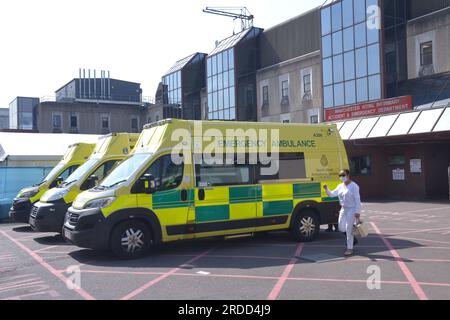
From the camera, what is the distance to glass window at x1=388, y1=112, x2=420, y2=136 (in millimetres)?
19938

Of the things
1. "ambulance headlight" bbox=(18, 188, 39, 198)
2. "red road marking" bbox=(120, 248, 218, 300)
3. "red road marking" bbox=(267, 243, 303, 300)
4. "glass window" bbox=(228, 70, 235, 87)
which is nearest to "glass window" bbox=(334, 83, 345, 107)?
"glass window" bbox=(228, 70, 235, 87)

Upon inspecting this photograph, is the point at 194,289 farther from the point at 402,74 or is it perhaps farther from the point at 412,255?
the point at 402,74

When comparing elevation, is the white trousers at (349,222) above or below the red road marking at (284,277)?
above

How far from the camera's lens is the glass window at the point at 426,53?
92.7 ft

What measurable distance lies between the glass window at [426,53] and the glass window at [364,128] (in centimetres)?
860

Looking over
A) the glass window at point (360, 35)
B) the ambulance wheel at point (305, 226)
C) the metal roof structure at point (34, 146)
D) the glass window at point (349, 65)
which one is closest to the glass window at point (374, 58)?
the glass window at point (360, 35)

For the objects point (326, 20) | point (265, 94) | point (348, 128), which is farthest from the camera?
point (265, 94)

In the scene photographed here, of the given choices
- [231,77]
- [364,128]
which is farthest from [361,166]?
[231,77]

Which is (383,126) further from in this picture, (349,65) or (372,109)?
(349,65)

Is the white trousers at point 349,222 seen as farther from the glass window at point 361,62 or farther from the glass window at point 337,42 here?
the glass window at point 337,42

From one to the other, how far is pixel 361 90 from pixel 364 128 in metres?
8.98

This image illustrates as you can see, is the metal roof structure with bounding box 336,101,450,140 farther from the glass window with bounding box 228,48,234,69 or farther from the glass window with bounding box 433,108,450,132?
the glass window with bounding box 228,48,234,69

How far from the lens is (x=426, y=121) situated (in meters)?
19.4

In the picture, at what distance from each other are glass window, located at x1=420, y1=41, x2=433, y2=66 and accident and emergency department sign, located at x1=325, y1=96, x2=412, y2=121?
15.7 ft
